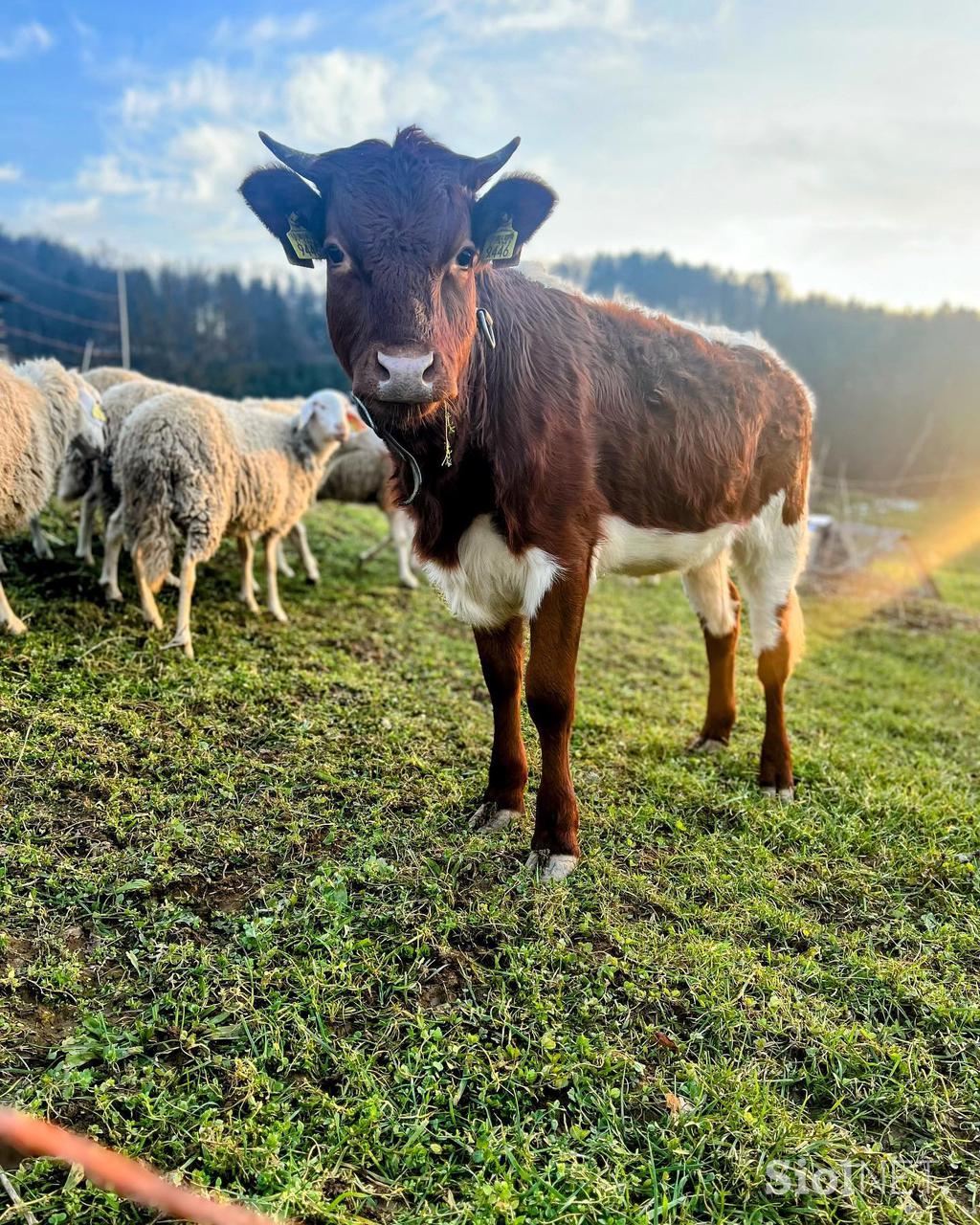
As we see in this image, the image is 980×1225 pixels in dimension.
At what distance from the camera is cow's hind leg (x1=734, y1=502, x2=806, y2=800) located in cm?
500

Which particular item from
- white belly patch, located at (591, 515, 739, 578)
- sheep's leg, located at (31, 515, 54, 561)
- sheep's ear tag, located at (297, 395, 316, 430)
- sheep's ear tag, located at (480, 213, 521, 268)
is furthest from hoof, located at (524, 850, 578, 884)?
sheep's leg, located at (31, 515, 54, 561)

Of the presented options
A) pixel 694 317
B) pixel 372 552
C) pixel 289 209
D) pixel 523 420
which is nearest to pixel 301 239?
pixel 289 209

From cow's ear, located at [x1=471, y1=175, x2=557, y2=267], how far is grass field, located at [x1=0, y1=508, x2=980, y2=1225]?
2.85m

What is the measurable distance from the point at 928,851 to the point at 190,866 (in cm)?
397

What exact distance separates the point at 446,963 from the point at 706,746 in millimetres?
3088

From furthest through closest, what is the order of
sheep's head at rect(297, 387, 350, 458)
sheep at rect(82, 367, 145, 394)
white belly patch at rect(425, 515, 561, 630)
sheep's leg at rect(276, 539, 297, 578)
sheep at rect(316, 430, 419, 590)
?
sheep at rect(316, 430, 419, 590) → sheep's leg at rect(276, 539, 297, 578) → sheep at rect(82, 367, 145, 394) → sheep's head at rect(297, 387, 350, 458) → white belly patch at rect(425, 515, 561, 630)

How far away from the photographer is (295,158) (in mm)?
2988

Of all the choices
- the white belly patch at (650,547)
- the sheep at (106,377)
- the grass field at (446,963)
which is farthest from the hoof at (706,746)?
the sheep at (106,377)

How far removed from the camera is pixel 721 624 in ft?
18.1

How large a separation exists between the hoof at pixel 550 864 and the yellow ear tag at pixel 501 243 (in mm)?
2807

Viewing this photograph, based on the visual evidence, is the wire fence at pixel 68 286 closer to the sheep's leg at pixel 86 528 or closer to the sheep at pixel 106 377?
the sheep at pixel 106 377

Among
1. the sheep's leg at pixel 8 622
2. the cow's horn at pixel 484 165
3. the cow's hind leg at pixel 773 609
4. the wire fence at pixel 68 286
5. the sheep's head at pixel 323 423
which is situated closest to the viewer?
the cow's horn at pixel 484 165

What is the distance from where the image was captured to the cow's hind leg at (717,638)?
216 inches

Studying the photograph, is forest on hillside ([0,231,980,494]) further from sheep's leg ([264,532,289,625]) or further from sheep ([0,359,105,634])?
sheep ([0,359,105,634])
